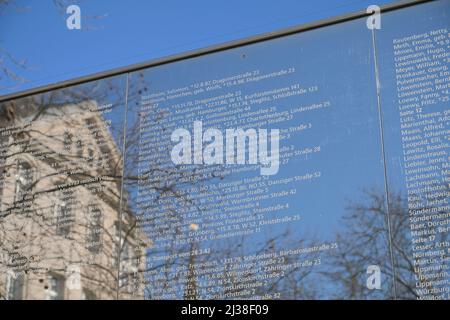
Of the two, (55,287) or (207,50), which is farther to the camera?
(207,50)

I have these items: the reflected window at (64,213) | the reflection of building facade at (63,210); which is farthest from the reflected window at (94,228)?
the reflected window at (64,213)

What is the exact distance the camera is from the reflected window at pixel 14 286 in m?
6.23

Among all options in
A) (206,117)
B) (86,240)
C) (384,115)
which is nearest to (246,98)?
(206,117)

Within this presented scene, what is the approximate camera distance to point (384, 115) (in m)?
5.67

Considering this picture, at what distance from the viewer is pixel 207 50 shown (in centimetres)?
642

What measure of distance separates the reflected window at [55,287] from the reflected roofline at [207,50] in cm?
138

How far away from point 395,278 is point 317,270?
43 centimetres

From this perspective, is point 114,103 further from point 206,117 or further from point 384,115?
point 384,115

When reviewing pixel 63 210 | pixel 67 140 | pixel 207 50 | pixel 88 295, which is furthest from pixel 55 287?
pixel 207 50

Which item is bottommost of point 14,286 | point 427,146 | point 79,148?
point 14,286

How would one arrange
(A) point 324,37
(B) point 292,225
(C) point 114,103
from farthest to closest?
(C) point 114,103, (A) point 324,37, (B) point 292,225

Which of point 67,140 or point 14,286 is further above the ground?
point 67,140

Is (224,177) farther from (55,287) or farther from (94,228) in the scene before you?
(55,287)

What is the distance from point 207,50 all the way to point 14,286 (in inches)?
75.3
